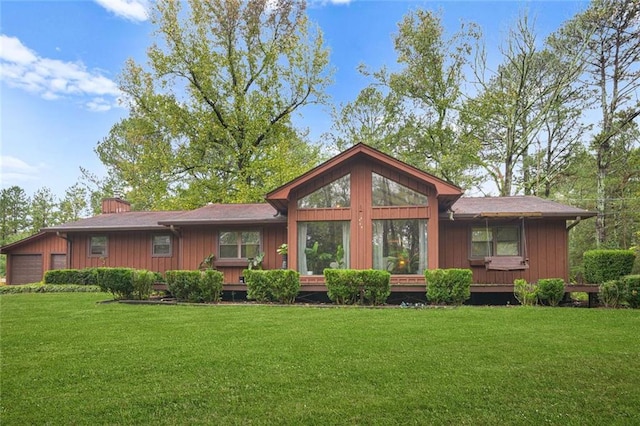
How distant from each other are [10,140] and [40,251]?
13456 mm

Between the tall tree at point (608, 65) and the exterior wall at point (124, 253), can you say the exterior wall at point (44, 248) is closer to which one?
the exterior wall at point (124, 253)

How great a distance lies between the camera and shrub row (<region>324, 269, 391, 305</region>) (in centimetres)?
1016

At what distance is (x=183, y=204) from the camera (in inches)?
879

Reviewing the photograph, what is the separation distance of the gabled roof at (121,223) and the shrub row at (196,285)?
5.44 m

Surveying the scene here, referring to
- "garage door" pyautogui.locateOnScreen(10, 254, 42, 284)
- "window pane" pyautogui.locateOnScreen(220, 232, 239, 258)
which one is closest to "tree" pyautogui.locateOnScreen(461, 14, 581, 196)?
"window pane" pyautogui.locateOnScreen(220, 232, 239, 258)

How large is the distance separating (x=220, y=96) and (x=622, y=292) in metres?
20.4

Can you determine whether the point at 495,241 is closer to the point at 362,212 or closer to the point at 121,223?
the point at 362,212

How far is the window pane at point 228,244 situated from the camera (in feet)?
47.7

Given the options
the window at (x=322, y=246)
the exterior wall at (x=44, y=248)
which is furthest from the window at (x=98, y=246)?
the window at (x=322, y=246)

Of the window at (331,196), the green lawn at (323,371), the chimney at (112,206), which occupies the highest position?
the chimney at (112,206)

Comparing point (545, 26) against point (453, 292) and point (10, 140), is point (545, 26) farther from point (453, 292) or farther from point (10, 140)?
point (10, 140)

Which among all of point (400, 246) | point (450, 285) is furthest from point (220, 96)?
point (450, 285)

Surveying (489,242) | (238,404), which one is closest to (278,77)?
(489,242)

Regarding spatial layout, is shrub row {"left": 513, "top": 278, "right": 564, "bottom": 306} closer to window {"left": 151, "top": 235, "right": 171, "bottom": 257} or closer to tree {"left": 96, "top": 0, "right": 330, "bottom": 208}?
window {"left": 151, "top": 235, "right": 171, "bottom": 257}
